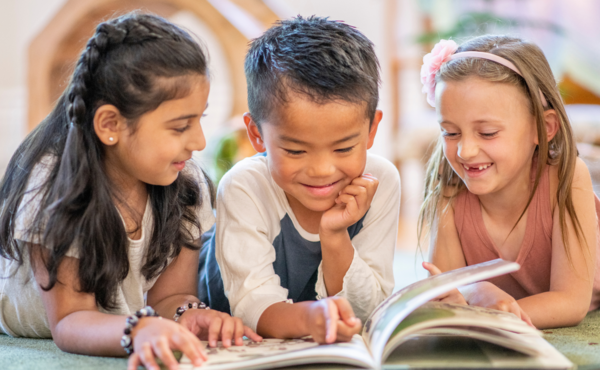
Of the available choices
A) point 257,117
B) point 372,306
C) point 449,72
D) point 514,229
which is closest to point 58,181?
point 257,117

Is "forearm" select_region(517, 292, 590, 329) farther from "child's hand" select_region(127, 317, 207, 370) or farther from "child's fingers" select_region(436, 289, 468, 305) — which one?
"child's hand" select_region(127, 317, 207, 370)

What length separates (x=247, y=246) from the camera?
3.22 feet

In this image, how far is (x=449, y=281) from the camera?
73 cm

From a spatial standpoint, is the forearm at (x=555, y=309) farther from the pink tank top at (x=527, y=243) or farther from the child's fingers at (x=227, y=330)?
the child's fingers at (x=227, y=330)

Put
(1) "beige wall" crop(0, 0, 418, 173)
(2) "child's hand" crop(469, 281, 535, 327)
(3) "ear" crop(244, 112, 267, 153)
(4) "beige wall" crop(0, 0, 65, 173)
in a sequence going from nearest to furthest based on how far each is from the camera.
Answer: (2) "child's hand" crop(469, 281, 535, 327), (3) "ear" crop(244, 112, 267, 153), (1) "beige wall" crop(0, 0, 418, 173), (4) "beige wall" crop(0, 0, 65, 173)

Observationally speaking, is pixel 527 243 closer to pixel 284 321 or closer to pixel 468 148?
pixel 468 148

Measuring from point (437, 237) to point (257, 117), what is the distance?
0.46 metres

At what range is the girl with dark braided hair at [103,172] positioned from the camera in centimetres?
85

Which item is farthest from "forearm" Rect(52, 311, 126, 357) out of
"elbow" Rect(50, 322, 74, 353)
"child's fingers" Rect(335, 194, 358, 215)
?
"child's fingers" Rect(335, 194, 358, 215)

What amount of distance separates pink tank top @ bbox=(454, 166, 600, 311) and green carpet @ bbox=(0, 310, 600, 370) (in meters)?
0.12

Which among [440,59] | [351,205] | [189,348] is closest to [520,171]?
[440,59]

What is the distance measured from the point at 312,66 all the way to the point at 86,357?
1.77 ft

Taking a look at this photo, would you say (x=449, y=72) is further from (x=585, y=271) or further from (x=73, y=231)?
(x=73, y=231)

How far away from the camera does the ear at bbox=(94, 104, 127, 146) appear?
→ 2.85ft
